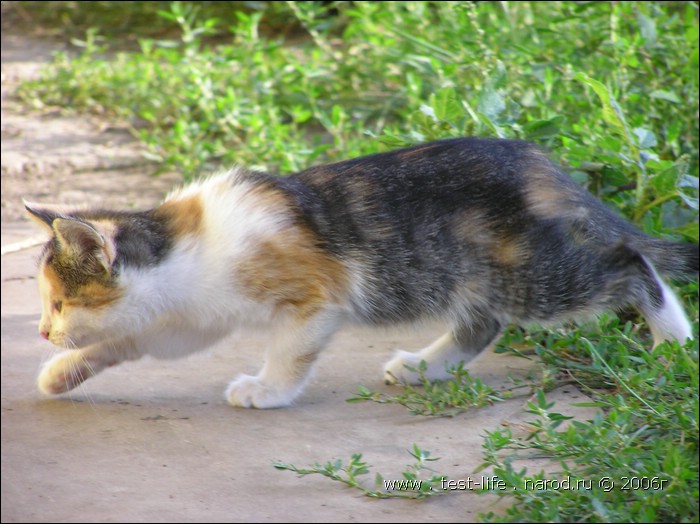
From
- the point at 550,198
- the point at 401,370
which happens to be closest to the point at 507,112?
the point at 550,198

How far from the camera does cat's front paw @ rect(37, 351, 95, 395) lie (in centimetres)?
326

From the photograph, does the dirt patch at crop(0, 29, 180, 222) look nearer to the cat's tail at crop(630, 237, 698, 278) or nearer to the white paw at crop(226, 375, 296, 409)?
the white paw at crop(226, 375, 296, 409)

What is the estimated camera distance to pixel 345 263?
128 inches

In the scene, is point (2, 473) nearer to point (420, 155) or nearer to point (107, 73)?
point (420, 155)

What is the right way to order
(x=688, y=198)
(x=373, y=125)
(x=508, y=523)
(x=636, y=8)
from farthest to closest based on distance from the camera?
(x=373, y=125) → (x=636, y=8) → (x=688, y=198) → (x=508, y=523)

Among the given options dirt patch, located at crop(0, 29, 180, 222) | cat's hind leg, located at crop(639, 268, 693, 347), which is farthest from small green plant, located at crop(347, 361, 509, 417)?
dirt patch, located at crop(0, 29, 180, 222)

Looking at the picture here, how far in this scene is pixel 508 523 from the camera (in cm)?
222

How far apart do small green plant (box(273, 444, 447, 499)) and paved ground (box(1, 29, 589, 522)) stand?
0.09 feet

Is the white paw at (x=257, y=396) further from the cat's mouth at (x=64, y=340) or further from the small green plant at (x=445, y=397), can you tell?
the cat's mouth at (x=64, y=340)

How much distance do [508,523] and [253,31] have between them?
15.8 feet

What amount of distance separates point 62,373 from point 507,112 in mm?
2160

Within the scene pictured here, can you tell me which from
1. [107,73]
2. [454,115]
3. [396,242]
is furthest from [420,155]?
[107,73]

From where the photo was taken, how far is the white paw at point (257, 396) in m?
3.16

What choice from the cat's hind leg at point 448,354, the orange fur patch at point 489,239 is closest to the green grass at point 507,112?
the cat's hind leg at point 448,354
